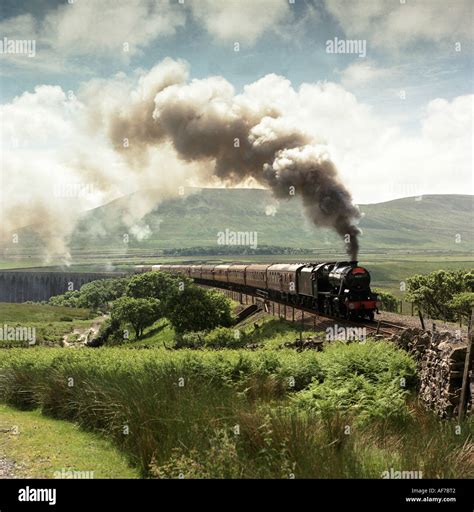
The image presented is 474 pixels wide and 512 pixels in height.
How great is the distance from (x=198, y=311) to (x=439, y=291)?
30.2 metres

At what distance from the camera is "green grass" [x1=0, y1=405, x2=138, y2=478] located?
11.3 meters

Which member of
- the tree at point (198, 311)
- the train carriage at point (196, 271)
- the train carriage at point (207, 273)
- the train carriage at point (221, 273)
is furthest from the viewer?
the train carriage at point (196, 271)

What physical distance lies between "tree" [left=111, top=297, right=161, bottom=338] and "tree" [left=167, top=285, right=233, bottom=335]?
11559 mm

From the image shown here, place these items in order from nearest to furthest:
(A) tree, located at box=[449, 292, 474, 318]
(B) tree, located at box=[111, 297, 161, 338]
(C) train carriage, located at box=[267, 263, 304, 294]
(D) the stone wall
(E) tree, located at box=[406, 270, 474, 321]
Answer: (D) the stone wall
(C) train carriage, located at box=[267, 263, 304, 294]
(A) tree, located at box=[449, 292, 474, 318]
(B) tree, located at box=[111, 297, 161, 338]
(E) tree, located at box=[406, 270, 474, 321]

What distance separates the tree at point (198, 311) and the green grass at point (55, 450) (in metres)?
34.2

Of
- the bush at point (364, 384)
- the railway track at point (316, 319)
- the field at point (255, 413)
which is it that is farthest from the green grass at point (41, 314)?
the bush at point (364, 384)

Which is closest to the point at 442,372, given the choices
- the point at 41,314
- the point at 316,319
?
the point at 316,319

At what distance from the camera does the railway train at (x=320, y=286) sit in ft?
→ 96.0

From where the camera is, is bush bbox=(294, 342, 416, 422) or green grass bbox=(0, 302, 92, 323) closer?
bush bbox=(294, 342, 416, 422)

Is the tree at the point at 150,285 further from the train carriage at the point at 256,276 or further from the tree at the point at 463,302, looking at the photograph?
the tree at the point at 463,302

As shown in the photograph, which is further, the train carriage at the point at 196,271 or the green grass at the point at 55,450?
the train carriage at the point at 196,271

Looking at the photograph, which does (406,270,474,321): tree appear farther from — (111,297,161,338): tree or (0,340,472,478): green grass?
(0,340,472,478): green grass

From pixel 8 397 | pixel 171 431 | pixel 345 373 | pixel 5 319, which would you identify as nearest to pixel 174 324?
pixel 8 397

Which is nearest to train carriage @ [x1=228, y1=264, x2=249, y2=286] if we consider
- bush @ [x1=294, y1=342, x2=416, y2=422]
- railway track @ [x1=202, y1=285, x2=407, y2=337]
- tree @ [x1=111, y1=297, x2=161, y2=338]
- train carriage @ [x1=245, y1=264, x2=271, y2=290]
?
train carriage @ [x1=245, y1=264, x2=271, y2=290]
